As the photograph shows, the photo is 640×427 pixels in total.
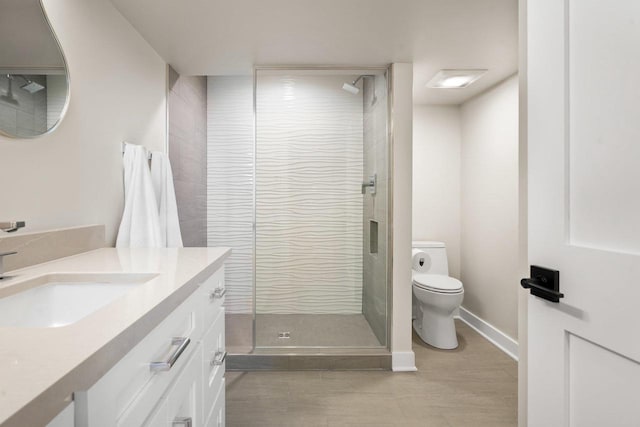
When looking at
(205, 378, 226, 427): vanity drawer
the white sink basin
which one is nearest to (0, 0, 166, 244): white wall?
the white sink basin

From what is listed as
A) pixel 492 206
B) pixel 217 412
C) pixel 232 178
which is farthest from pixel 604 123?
pixel 232 178

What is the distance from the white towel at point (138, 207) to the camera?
5.45 feet

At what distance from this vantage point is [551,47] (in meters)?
0.76

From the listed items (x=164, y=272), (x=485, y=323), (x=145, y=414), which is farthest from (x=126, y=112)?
(x=485, y=323)

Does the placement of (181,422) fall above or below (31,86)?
below

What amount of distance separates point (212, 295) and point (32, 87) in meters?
0.99

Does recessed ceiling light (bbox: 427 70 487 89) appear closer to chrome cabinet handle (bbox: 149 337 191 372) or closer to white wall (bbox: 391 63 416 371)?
white wall (bbox: 391 63 416 371)

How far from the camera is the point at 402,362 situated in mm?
2338

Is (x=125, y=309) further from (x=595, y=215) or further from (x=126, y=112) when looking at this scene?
(x=126, y=112)

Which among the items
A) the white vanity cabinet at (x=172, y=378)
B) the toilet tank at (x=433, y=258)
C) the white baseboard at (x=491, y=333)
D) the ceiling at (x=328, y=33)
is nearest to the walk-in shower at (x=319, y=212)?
the ceiling at (x=328, y=33)

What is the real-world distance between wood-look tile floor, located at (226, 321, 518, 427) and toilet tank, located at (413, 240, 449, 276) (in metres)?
0.79

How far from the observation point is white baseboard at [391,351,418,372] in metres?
2.33

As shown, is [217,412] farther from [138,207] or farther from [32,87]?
[32,87]

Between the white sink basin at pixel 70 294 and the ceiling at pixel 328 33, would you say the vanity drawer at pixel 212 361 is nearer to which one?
the white sink basin at pixel 70 294
